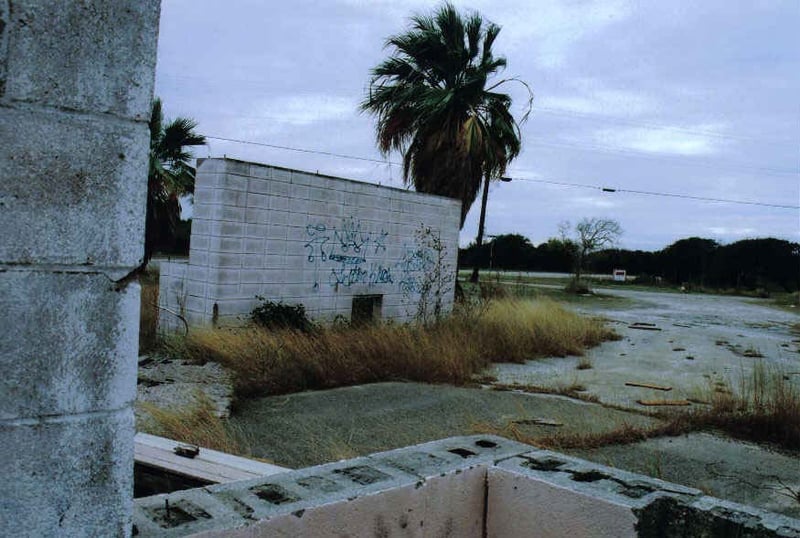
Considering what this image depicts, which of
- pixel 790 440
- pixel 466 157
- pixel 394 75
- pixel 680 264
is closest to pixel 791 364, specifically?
pixel 790 440

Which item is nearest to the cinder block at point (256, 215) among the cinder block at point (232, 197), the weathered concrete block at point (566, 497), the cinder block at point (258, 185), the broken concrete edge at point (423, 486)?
the cinder block at point (232, 197)

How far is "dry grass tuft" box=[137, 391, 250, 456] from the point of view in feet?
14.8

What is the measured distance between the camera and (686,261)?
52.6 meters

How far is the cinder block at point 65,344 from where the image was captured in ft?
4.43

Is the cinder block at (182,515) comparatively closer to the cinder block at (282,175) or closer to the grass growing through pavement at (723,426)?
the grass growing through pavement at (723,426)

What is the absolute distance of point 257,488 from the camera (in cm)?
211

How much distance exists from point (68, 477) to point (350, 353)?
6.39 meters

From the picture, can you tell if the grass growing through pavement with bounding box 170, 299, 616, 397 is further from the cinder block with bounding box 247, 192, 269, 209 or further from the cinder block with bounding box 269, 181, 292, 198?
the cinder block with bounding box 269, 181, 292, 198

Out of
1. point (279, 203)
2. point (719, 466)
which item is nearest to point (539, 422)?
point (719, 466)

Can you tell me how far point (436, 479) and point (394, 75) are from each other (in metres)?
13.7

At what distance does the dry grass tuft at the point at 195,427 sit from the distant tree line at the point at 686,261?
96.4ft

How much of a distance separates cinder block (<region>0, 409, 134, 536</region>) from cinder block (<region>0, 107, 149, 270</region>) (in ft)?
1.11

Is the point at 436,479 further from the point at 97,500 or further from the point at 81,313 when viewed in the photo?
the point at 81,313

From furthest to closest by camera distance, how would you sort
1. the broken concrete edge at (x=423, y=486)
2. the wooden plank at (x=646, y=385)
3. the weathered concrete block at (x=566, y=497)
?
the wooden plank at (x=646, y=385)
the weathered concrete block at (x=566, y=497)
the broken concrete edge at (x=423, y=486)
